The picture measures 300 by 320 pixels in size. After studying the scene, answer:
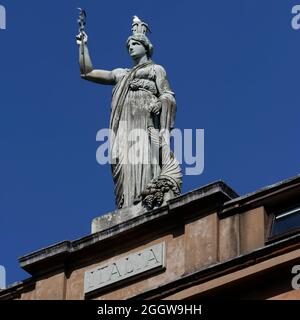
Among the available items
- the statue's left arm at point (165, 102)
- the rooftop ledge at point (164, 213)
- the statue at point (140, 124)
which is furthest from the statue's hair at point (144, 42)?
the rooftop ledge at point (164, 213)

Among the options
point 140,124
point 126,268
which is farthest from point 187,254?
point 140,124

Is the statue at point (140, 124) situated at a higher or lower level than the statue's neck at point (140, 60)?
lower

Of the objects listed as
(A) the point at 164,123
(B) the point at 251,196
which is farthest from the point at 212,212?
(A) the point at 164,123

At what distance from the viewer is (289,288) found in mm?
41938

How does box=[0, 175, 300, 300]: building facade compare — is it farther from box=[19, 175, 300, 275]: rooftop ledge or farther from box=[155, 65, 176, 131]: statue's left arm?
box=[155, 65, 176, 131]: statue's left arm

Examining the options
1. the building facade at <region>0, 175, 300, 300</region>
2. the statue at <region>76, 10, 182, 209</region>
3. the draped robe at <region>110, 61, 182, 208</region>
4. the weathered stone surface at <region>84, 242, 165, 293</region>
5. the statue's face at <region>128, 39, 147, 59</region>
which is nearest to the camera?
the building facade at <region>0, 175, 300, 300</region>

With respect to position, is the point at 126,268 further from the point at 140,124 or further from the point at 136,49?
the point at 136,49

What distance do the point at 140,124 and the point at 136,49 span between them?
198 cm

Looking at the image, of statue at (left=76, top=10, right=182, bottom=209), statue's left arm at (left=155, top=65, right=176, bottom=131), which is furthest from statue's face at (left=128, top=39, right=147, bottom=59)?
statue's left arm at (left=155, top=65, right=176, bottom=131)

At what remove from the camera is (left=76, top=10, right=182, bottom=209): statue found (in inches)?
1806

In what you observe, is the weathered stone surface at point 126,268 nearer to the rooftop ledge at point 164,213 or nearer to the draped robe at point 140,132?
the rooftop ledge at point 164,213

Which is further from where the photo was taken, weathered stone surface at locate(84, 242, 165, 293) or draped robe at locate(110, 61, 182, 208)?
draped robe at locate(110, 61, 182, 208)

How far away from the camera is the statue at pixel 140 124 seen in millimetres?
45875

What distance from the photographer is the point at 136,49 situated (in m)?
48.4
